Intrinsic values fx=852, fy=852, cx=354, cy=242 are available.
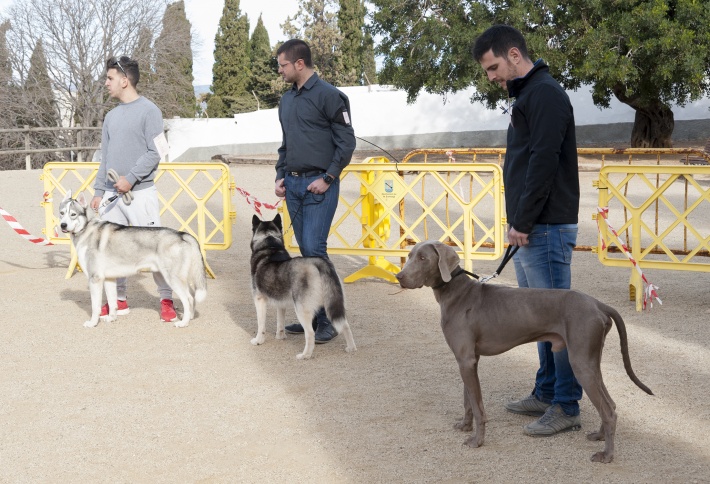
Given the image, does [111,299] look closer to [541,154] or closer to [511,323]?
[511,323]

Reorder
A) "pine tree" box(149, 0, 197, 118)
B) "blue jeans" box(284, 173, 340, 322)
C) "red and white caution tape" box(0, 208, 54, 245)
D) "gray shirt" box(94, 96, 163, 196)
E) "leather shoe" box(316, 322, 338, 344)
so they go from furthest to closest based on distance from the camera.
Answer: "pine tree" box(149, 0, 197, 118), "red and white caution tape" box(0, 208, 54, 245), "gray shirt" box(94, 96, 163, 196), "leather shoe" box(316, 322, 338, 344), "blue jeans" box(284, 173, 340, 322)

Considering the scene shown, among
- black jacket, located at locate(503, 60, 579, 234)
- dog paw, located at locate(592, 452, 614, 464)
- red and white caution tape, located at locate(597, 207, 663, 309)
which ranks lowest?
dog paw, located at locate(592, 452, 614, 464)

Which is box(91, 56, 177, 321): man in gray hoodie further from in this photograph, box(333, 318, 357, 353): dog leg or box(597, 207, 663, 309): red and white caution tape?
box(597, 207, 663, 309): red and white caution tape

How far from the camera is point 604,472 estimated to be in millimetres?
4297

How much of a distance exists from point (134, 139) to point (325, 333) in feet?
7.92

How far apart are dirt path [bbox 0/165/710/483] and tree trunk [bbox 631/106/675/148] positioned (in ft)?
62.4

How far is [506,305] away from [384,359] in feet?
7.33

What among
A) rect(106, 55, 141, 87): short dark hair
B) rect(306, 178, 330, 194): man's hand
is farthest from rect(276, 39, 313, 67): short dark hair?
rect(106, 55, 141, 87): short dark hair

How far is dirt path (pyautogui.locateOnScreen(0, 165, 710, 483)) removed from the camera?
4457 mm

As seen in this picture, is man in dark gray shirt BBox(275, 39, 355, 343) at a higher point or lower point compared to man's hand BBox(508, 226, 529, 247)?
higher

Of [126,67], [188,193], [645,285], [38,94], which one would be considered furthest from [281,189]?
[38,94]

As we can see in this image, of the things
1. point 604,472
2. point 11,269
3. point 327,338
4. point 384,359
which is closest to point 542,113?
point 604,472

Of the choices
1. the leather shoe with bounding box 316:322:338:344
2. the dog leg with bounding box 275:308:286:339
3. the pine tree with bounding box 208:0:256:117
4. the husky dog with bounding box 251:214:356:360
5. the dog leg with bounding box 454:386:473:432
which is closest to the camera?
the dog leg with bounding box 454:386:473:432

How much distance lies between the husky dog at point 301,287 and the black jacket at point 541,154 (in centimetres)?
211
